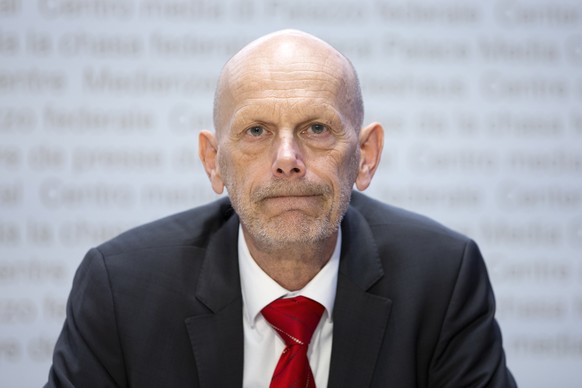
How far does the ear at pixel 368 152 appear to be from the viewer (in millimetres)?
2225

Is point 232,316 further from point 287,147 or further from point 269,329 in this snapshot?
point 287,147

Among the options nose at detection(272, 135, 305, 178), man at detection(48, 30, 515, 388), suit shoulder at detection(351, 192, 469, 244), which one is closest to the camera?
nose at detection(272, 135, 305, 178)

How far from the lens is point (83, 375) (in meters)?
2.02

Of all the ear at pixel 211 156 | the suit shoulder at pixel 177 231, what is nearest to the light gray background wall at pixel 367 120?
the suit shoulder at pixel 177 231

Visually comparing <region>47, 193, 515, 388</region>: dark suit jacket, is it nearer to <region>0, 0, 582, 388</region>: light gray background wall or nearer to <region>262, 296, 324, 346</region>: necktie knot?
<region>262, 296, 324, 346</region>: necktie knot

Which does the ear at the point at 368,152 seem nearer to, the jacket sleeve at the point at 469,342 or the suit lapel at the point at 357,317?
the suit lapel at the point at 357,317

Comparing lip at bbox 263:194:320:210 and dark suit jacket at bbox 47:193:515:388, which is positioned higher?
lip at bbox 263:194:320:210

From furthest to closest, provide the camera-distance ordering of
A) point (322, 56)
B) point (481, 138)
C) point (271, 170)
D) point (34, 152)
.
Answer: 1. point (481, 138)
2. point (34, 152)
3. point (322, 56)
4. point (271, 170)

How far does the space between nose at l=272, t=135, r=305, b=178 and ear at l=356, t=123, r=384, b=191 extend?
0.33m

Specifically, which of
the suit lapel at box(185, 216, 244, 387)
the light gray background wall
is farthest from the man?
the light gray background wall

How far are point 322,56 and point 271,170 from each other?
366mm

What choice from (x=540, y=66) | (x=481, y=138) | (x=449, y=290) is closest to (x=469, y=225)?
(x=481, y=138)

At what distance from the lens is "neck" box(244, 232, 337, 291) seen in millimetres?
2103

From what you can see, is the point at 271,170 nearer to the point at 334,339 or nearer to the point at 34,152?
the point at 334,339
